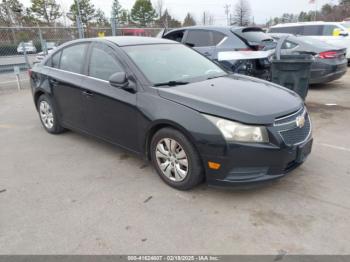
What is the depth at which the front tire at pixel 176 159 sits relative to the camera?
3.07 m

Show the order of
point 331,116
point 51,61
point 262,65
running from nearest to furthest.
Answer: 1. point 51,61
2. point 331,116
3. point 262,65

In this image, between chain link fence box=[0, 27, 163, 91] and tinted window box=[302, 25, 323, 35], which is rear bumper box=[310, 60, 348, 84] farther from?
chain link fence box=[0, 27, 163, 91]

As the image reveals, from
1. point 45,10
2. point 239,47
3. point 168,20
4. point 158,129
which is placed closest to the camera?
point 158,129

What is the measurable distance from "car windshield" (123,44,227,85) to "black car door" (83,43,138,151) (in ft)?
0.86

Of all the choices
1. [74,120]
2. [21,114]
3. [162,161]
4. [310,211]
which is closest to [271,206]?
[310,211]

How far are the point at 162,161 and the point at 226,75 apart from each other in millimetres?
1495

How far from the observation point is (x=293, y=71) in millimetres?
5949

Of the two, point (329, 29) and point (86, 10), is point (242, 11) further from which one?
point (329, 29)

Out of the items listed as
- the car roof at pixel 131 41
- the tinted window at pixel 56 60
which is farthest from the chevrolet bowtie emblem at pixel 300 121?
the tinted window at pixel 56 60

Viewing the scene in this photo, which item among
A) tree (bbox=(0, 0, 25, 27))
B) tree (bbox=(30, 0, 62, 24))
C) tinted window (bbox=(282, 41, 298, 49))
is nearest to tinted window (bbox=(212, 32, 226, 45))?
tinted window (bbox=(282, 41, 298, 49))

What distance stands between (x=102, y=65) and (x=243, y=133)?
213cm

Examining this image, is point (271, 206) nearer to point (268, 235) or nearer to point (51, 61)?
point (268, 235)

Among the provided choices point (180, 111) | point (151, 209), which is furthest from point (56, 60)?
point (151, 209)

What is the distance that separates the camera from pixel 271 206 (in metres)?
3.02
